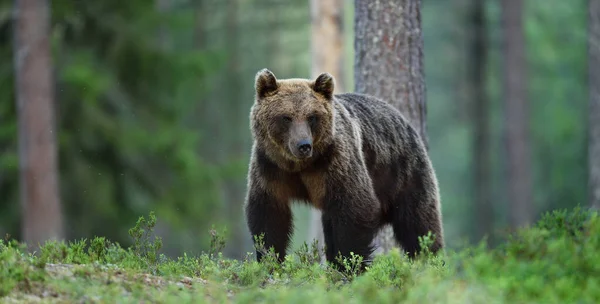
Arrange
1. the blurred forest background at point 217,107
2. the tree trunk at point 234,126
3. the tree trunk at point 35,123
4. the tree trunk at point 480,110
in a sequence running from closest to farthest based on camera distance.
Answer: the tree trunk at point 35,123, the blurred forest background at point 217,107, the tree trunk at point 480,110, the tree trunk at point 234,126

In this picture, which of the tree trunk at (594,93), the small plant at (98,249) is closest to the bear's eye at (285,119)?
the small plant at (98,249)

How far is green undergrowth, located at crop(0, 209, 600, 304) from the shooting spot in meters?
4.75

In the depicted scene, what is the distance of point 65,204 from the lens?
702 inches

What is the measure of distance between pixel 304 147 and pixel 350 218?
2.56 feet

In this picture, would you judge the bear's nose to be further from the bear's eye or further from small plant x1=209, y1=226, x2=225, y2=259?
small plant x1=209, y1=226, x2=225, y2=259

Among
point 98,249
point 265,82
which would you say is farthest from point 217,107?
point 98,249

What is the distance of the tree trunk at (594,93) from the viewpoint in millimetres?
16641

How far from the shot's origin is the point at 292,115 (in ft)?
23.8

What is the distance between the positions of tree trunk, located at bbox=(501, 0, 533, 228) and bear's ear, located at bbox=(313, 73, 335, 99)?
16.4 metres

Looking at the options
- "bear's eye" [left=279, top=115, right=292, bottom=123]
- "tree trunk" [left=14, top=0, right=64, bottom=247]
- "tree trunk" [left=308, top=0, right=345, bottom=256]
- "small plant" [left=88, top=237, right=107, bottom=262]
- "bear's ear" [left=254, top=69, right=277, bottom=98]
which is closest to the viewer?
"small plant" [left=88, top=237, right=107, bottom=262]

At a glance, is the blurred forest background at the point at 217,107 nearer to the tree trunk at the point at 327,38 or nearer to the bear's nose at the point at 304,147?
the tree trunk at the point at 327,38

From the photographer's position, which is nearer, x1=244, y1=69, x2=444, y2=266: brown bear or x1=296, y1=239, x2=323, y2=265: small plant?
x1=296, y1=239, x2=323, y2=265: small plant

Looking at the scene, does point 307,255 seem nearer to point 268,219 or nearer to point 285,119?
point 268,219

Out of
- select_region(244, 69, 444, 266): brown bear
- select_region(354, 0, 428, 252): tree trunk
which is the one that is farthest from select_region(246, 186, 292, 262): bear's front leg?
select_region(354, 0, 428, 252): tree trunk
